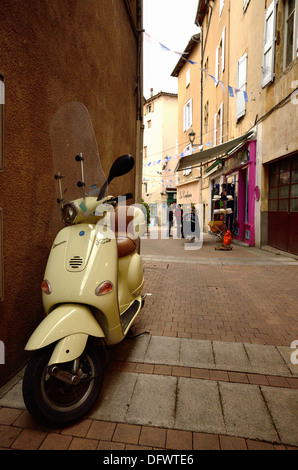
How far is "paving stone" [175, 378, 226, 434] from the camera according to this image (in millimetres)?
1928

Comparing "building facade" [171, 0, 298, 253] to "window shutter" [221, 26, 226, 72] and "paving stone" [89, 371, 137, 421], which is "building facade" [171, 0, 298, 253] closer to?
"window shutter" [221, 26, 226, 72]

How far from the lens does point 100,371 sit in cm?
207

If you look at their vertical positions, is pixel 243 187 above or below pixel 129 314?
above

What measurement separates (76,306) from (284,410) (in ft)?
5.28

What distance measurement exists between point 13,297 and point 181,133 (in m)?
22.6

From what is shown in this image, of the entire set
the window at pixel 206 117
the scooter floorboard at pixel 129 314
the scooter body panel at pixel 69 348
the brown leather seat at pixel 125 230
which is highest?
the window at pixel 206 117

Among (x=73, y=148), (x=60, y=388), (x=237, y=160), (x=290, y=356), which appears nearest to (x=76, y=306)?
(x=60, y=388)

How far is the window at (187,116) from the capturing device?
818 inches

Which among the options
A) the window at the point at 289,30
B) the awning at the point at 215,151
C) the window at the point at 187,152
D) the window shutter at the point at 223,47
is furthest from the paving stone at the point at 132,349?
the window at the point at 187,152

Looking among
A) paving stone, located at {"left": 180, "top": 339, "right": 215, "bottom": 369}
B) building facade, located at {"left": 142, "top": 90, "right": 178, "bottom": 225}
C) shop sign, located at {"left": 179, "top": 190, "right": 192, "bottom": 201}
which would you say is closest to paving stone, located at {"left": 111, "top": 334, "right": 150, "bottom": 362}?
paving stone, located at {"left": 180, "top": 339, "right": 215, "bottom": 369}

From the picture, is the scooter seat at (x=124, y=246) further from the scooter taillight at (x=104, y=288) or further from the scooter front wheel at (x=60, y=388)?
the scooter front wheel at (x=60, y=388)

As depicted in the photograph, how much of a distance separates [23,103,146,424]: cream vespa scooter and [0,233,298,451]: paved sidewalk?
204mm

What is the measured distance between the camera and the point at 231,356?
2801 mm

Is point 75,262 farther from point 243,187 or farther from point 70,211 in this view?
point 243,187
